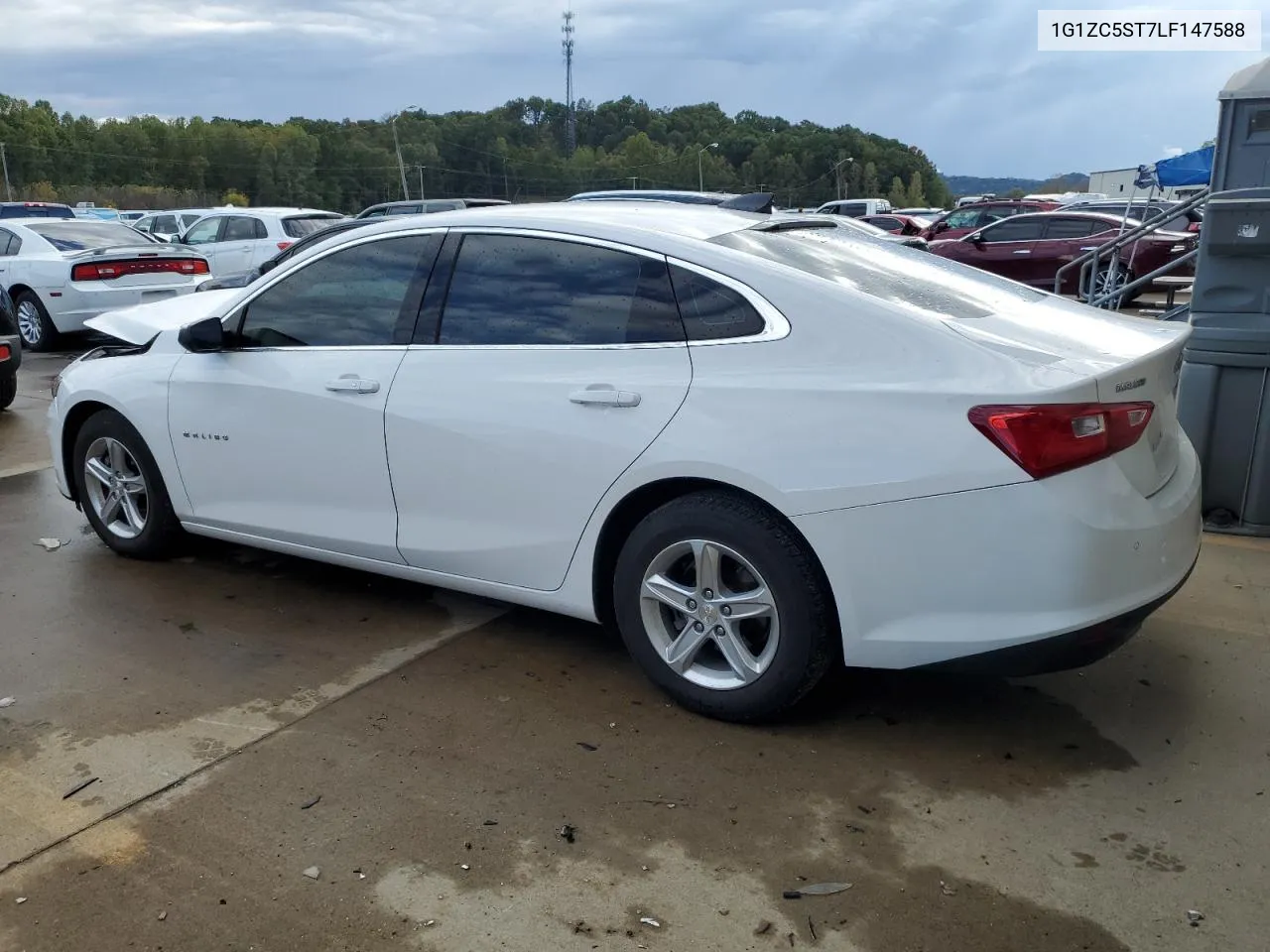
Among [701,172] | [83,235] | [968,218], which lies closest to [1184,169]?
[968,218]

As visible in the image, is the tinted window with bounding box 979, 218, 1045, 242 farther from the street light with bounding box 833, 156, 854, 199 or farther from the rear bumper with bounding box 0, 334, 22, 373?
the street light with bounding box 833, 156, 854, 199

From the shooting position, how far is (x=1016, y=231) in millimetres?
17953

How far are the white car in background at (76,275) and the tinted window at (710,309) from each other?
1013 cm

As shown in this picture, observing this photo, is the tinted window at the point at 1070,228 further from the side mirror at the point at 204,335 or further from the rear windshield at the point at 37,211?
the rear windshield at the point at 37,211

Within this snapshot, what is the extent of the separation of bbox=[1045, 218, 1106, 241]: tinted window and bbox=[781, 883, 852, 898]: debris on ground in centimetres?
1665

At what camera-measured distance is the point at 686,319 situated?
11.7 ft

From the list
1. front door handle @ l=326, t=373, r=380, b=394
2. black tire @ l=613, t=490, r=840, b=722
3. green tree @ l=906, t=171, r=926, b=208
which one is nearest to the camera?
black tire @ l=613, t=490, r=840, b=722

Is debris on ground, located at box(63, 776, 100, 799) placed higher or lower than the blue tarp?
lower

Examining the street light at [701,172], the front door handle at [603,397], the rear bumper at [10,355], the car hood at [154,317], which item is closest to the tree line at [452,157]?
the street light at [701,172]

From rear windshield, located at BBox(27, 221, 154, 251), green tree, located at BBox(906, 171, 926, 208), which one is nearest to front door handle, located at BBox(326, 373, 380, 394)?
rear windshield, located at BBox(27, 221, 154, 251)

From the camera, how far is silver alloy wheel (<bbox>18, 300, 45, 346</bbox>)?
41.9ft

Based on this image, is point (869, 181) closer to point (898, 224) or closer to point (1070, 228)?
point (898, 224)

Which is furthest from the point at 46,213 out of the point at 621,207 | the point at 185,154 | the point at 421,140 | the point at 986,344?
the point at 185,154

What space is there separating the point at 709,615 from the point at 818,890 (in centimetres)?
97
